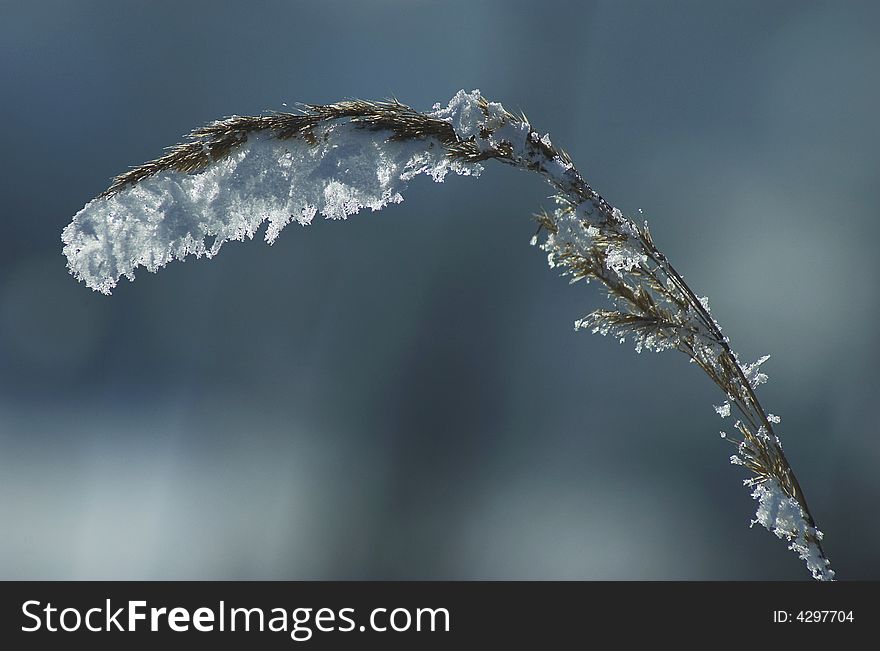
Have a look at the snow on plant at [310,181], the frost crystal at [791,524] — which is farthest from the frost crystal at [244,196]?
the frost crystal at [791,524]

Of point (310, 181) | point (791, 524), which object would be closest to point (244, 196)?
point (310, 181)

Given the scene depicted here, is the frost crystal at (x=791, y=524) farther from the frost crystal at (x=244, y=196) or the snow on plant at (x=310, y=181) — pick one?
the frost crystal at (x=244, y=196)

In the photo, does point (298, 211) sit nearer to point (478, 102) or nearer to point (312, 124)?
point (312, 124)

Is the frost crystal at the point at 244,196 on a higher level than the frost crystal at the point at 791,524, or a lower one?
higher

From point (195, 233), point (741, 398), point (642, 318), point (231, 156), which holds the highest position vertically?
point (231, 156)

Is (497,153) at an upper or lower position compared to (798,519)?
upper

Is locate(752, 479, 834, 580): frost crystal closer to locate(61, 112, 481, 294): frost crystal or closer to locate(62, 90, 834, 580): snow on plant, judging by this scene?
locate(62, 90, 834, 580): snow on plant

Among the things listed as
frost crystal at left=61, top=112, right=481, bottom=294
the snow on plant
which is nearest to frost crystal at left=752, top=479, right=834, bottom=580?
the snow on plant

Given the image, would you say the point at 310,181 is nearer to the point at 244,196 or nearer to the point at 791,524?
the point at 244,196

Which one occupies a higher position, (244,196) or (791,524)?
(244,196)

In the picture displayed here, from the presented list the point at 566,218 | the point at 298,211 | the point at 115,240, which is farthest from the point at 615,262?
the point at 115,240

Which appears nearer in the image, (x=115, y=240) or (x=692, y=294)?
(x=115, y=240)
